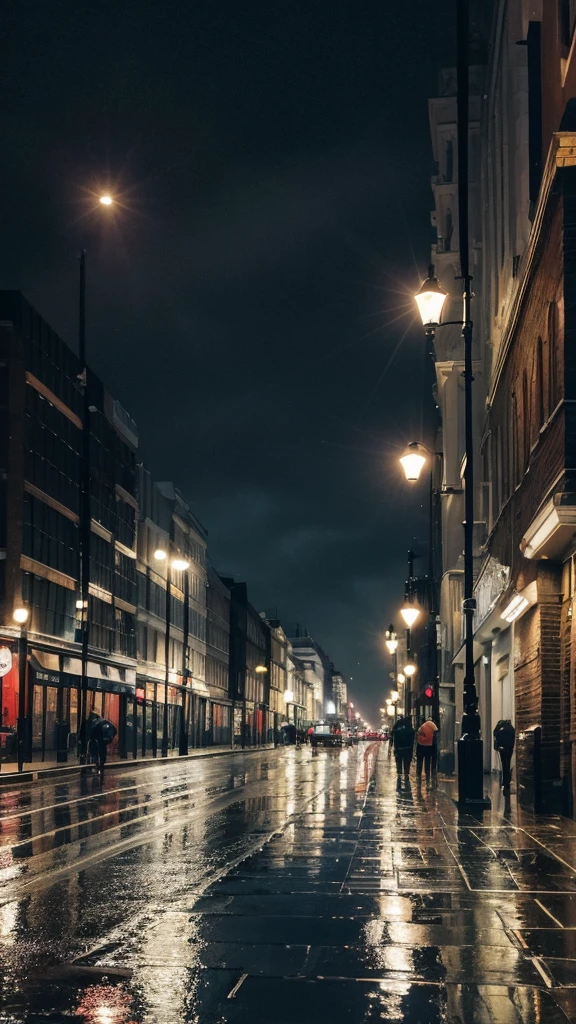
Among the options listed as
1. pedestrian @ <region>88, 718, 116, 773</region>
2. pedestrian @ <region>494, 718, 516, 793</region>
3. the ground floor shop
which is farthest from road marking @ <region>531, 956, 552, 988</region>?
pedestrian @ <region>88, 718, 116, 773</region>

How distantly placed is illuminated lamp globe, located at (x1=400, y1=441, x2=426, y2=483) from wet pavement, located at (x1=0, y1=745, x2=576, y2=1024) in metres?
6.12

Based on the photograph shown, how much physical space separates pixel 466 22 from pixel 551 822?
11771 mm

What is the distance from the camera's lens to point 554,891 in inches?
433

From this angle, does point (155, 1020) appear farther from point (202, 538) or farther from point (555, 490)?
point (202, 538)

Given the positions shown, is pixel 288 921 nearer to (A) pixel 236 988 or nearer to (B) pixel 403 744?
(A) pixel 236 988

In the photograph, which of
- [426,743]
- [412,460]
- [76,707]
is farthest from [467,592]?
[76,707]

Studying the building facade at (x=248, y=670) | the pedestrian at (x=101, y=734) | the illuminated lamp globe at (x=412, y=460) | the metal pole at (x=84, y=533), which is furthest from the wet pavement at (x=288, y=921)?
the building facade at (x=248, y=670)

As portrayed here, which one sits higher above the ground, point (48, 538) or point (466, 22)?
point (466, 22)

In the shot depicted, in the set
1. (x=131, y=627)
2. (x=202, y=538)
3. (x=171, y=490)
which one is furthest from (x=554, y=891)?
(x=202, y=538)

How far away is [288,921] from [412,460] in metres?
13.7

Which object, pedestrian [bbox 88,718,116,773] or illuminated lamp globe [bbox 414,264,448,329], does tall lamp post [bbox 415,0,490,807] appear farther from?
pedestrian [bbox 88,718,116,773]

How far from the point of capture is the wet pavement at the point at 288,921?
6688 millimetres

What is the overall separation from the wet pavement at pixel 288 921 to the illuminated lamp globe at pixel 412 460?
612 centimetres

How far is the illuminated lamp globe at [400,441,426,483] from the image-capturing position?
22.2 meters
